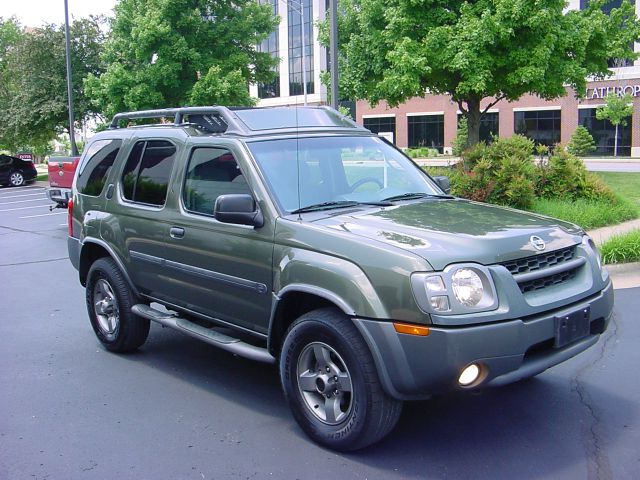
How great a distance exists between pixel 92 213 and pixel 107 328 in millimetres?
1081

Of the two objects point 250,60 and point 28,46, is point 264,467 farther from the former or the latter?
point 28,46

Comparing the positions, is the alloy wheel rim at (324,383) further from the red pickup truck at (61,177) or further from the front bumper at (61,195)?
the front bumper at (61,195)

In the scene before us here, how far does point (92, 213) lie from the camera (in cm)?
644

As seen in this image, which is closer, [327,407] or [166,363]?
[327,407]

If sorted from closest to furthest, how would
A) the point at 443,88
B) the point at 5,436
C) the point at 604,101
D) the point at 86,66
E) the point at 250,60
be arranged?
1. the point at 5,436
2. the point at 443,88
3. the point at 250,60
4. the point at 86,66
5. the point at 604,101

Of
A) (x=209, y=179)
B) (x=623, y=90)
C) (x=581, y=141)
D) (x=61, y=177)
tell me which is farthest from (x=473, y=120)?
(x=623, y=90)

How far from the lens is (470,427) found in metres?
4.48

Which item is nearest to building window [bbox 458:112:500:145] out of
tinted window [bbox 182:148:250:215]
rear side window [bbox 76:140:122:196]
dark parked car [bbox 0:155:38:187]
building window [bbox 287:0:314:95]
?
building window [bbox 287:0:314:95]

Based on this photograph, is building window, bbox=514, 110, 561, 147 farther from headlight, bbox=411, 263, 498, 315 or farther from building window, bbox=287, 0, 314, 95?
headlight, bbox=411, 263, 498, 315

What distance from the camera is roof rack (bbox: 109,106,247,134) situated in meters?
5.20

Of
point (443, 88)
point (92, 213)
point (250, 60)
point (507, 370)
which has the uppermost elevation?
point (250, 60)

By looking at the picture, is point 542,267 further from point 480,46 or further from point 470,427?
point 480,46

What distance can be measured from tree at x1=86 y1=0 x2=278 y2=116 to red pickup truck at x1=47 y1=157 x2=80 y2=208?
8363mm

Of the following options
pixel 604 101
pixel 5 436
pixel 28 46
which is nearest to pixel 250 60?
pixel 28 46
